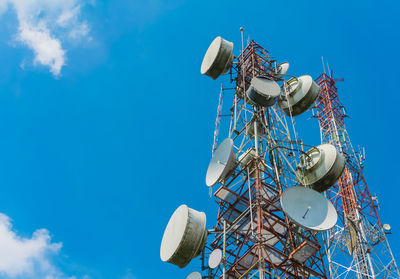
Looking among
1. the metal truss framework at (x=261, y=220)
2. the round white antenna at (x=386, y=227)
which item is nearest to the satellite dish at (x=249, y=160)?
the metal truss framework at (x=261, y=220)

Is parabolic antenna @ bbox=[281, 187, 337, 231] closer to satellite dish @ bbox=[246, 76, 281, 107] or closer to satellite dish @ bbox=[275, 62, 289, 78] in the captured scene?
satellite dish @ bbox=[246, 76, 281, 107]

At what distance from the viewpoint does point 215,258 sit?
22.0 m

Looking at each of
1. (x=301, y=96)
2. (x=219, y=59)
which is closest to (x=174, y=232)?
(x=301, y=96)

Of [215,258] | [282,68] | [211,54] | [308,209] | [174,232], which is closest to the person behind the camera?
[308,209]

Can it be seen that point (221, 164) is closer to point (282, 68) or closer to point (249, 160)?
point (249, 160)

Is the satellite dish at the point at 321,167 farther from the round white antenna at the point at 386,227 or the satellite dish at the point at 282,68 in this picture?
the round white antenna at the point at 386,227


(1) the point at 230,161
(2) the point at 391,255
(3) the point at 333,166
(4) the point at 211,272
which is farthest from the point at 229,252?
(2) the point at 391,255

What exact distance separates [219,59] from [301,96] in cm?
585

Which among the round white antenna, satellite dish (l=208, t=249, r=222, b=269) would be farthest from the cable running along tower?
the round white antenna

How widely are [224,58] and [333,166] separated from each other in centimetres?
1101

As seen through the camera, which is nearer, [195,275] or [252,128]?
[195,275]

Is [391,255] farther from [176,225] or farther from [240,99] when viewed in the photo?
[176,225]

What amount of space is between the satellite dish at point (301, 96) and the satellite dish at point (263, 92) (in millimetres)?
2741

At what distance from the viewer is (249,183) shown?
2364 cm
